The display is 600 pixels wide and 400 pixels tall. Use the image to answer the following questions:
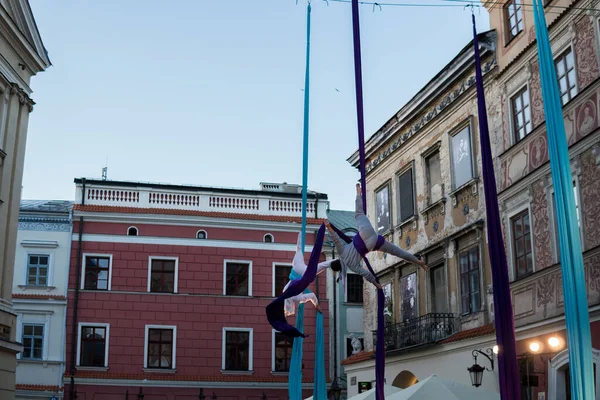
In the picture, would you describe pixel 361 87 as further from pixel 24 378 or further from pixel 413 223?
pixel 24 378

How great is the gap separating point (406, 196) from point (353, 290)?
32.1ft

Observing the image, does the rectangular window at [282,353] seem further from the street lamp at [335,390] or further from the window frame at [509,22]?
the window frame at [509,22]

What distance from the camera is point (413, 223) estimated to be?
2103 centimetres

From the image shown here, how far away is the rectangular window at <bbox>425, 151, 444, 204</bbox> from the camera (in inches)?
781

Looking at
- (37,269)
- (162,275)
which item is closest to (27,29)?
(37,269)

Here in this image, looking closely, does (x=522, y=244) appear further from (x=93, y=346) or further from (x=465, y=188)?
(x=93, y=346)

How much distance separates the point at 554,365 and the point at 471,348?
2.94 m

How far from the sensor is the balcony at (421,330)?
18.6m

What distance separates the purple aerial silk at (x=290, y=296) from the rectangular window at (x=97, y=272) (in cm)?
1759

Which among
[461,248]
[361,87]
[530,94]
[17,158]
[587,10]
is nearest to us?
[361,87]

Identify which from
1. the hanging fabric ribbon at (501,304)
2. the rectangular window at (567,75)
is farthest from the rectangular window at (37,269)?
the hanging fabric ribbon at (501,304)

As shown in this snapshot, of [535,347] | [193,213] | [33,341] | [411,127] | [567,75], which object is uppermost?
[411,127]

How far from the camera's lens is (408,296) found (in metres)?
21.0

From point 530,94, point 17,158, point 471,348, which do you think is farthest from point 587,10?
point 17,158
